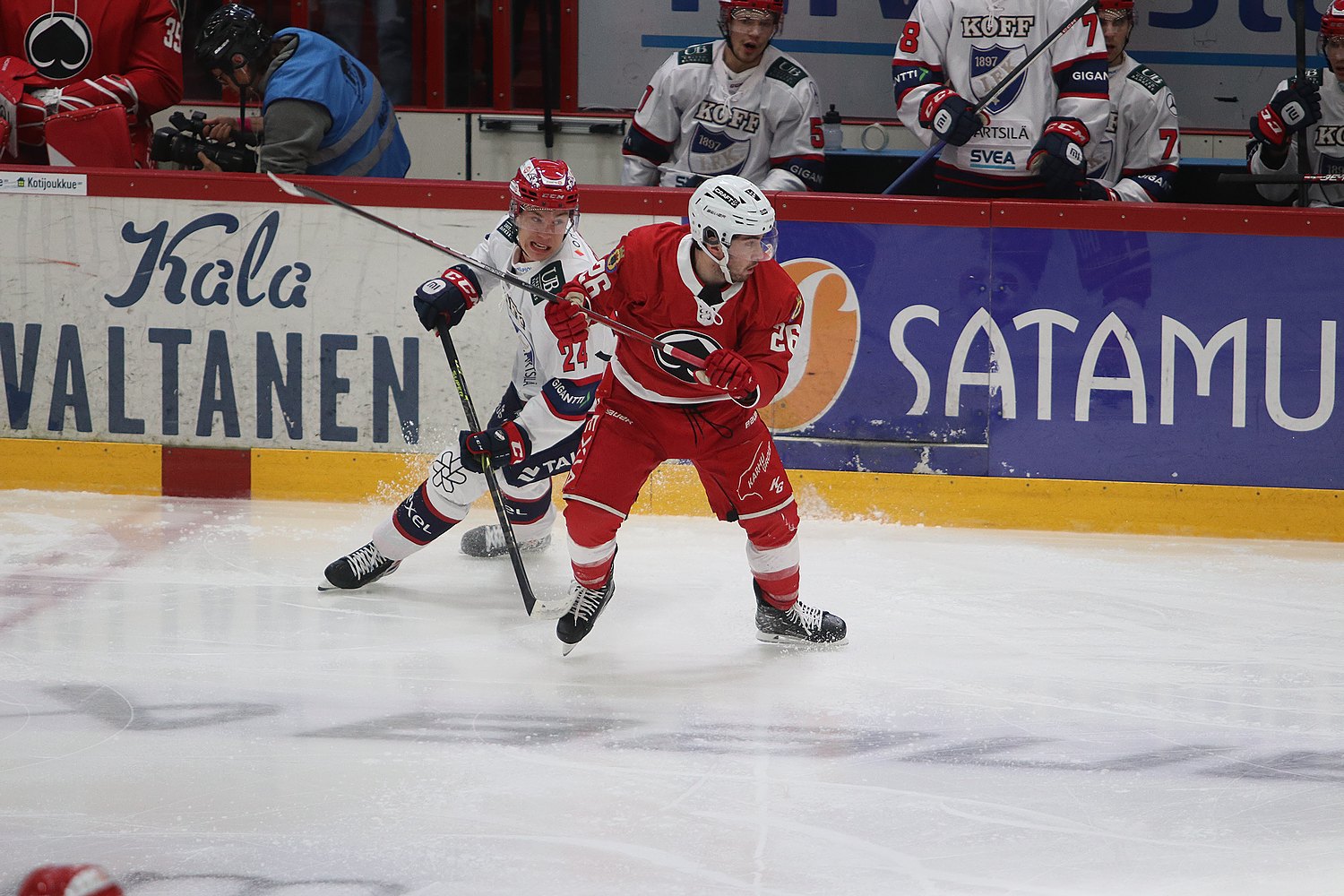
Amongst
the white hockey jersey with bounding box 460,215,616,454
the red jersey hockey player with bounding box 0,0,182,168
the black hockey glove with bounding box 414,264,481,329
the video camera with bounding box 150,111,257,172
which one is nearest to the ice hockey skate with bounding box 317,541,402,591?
the white hockey jersey with bounding box 460,215,616,454

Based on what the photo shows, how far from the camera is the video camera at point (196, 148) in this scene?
17.3 feet

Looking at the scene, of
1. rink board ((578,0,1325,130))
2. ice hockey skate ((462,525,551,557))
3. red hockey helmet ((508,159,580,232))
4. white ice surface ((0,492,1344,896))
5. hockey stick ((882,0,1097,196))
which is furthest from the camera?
rink board ((578,0,1325,130))

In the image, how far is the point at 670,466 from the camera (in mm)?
5117

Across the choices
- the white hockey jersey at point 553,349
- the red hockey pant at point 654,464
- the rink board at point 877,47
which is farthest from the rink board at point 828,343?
the rink board at point 877,47

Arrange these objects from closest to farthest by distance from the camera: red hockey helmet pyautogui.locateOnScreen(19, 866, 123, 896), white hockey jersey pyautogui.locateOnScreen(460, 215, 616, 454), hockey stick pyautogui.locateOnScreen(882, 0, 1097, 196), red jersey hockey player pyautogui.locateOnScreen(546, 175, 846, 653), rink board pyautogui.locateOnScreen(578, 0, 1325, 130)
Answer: red hockey helmet pyautogui.locateOnScreen(19, 866, 123, 896), red jersey hockey player pyautogui.locateOnScreen(546, 175, 846, 653), white hockey jersey pyautogui.locateOnScreen(460, 215, 616, 454), hockey stick pyautogui.locateOnScreen(882, 0, 1097, 196), rink board pyautogui.locateOnScreen(578, 0, 1325, 130)

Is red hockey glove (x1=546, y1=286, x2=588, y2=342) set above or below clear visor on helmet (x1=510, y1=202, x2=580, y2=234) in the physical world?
below

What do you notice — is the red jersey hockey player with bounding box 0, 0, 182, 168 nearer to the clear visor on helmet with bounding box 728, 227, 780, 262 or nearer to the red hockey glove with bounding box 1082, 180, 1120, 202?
the clear visor on helmet with bounding box 728, 227, 780, 262

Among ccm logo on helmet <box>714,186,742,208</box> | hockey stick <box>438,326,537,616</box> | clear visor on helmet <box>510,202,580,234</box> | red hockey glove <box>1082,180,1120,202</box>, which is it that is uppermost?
red hockey glove <box>1082,180,1120,202</box>

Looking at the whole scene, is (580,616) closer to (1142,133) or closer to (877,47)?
(1142,133)

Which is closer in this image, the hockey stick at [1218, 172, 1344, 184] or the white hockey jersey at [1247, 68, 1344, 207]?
the hockey stick at [1218, 172, 1344, 184]

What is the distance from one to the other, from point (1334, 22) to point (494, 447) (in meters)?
3.20

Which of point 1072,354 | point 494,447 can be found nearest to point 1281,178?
point 1072,354

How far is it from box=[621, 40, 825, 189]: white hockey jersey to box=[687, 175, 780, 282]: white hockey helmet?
1821 millimetres

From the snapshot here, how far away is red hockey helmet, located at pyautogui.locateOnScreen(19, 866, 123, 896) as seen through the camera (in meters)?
1.40
